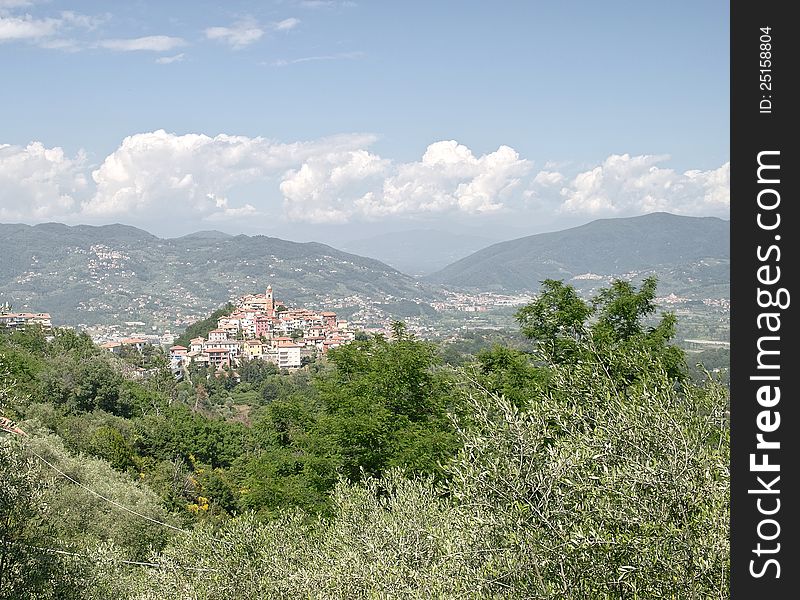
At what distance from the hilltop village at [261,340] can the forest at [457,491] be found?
10049 cm

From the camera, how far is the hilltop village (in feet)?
453

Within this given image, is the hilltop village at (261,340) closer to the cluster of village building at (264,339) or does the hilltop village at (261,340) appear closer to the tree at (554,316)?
the cluster of village building at (264,339)

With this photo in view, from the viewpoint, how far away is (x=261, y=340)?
16075 cm

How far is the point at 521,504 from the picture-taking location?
8086 mm

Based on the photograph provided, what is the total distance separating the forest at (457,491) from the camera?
23.9 feet

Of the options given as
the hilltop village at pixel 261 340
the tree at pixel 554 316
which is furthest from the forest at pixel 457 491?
the hilltop village at pixel 261 340

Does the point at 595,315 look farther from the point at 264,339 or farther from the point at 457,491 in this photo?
the point at 264,339

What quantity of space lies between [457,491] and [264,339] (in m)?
157
